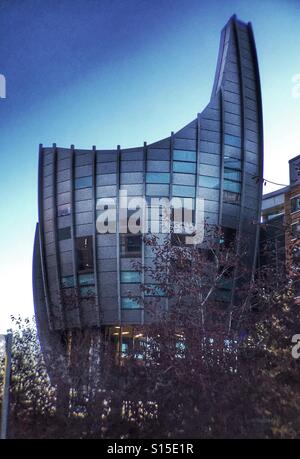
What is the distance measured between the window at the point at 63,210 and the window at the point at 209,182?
1088 cm

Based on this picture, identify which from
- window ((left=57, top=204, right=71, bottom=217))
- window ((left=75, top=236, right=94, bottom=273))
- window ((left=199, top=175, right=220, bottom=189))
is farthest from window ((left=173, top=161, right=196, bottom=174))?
window ((left=57, top=204, right=71, bottom=217))

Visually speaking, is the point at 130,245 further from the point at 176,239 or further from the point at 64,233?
the point at 176,239

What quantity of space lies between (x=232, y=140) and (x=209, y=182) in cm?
459

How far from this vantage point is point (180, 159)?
41719 mm

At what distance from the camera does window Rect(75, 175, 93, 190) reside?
137 ft

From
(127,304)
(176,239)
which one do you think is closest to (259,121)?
(176,239)

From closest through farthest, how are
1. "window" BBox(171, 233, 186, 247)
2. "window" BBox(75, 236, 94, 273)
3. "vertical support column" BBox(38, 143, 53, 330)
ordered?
"window" BBox(171, 233, 186, 247), "window" BBox(75, 236, 94, 273), "vertical support column" BBox(38, 143, 53, 330)

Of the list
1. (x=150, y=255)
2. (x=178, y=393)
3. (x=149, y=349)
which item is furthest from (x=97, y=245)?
(x=178, y=393)

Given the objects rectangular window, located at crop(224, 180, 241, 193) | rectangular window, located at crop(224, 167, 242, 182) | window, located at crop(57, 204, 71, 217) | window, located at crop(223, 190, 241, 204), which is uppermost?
rectangular window, located at crop(224, 167, 242, 182)

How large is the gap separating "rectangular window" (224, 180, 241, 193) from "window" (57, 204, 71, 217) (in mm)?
12910

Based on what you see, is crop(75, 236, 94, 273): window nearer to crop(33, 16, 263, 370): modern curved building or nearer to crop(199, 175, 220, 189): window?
crop(33, 16, 263, 370): modern curved building

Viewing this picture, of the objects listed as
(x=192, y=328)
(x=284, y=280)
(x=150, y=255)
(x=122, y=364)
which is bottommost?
(x=122, y=364)
